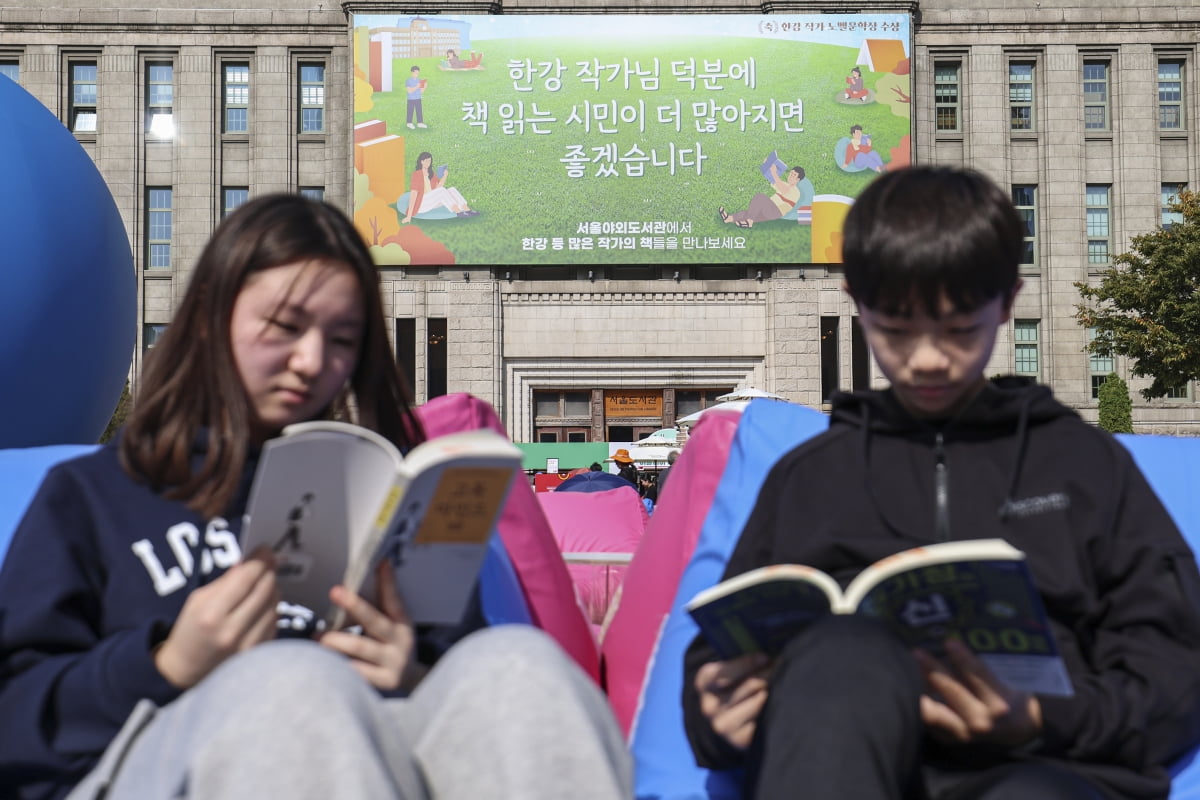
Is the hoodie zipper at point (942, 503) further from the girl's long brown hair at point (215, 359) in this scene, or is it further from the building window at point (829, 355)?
the building window at point (829, 355)

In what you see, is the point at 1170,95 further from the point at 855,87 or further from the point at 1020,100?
the point at 855,87

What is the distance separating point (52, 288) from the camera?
3625 mm

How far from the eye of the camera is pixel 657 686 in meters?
2.05

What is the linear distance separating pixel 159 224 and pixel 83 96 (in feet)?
10.2

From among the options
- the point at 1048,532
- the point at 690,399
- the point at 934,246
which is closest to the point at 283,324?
the point at 934,246

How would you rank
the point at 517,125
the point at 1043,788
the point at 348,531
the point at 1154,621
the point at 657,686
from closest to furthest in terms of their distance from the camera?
the point at 1043,788 → the point at 348,531 → the point at 1154,621 → the point at 657,686 → the point at 517,125

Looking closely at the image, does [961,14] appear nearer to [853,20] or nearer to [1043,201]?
[853,20]

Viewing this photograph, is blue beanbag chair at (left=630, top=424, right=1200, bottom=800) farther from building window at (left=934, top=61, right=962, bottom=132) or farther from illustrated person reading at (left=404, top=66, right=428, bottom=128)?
building window at (left=934, top=61, right=962, bottom=132)

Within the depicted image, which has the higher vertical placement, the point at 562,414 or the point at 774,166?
the point at 774,166

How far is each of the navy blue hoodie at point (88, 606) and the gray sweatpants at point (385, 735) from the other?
0.15 m

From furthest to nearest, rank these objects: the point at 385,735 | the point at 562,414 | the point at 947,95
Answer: the point at 947,95 < the point at 562,414 < the point at 385,735

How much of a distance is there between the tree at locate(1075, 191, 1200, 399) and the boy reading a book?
17.1m

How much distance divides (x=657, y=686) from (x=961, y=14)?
24.0 m

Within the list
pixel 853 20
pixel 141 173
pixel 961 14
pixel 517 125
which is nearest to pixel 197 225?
pixel 141 173
